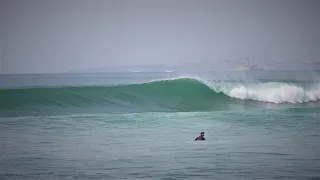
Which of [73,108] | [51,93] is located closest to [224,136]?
[73,108]

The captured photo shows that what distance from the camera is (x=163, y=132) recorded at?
6.98 meters

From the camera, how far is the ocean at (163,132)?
15.2 feet

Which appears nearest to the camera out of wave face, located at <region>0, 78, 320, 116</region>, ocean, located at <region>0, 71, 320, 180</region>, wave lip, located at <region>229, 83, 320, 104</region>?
ocean, located at <region>0, 71, 320, 180</region>

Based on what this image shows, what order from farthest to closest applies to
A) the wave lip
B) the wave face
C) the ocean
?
1. the wave lip
2. the wave face
3. the ocean

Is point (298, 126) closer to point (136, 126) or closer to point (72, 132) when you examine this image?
point (136, 126)

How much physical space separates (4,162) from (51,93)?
709 cm

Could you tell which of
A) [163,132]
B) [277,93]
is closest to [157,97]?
[277,93]

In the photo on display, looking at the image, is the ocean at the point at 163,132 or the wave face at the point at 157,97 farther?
the wave face at the point at 157,97

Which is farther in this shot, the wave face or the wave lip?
the wave lip

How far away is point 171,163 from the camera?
4.88 meters

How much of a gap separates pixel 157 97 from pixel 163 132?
17.0 feet

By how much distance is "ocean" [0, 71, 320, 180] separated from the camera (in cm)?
463

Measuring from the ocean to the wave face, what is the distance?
0.08ft

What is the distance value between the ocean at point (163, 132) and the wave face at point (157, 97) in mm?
26
